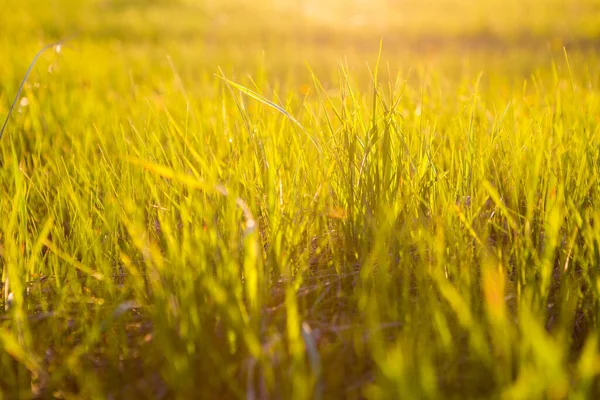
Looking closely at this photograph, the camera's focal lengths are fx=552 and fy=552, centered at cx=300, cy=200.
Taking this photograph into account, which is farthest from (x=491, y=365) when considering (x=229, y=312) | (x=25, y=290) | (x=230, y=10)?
(x=230, y=10)

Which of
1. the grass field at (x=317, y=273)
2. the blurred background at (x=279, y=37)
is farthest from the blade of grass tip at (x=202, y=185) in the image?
the blurred background at (x=279, y=37)

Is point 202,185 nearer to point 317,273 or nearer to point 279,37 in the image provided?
point 317,273

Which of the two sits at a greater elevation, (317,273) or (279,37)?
(279,37)

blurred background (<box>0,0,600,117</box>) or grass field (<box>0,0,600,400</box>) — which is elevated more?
blurred background (<box>0,0,600,117</box>)

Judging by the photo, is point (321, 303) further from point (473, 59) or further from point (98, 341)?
point (473, 59)

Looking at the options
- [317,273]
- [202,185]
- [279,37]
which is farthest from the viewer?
[279,37]

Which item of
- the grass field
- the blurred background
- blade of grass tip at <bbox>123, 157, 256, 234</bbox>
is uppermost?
the blurred background

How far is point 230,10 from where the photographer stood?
35.7 feet

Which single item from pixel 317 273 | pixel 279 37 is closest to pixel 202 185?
pixel 317 273

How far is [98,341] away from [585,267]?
93 centimetres

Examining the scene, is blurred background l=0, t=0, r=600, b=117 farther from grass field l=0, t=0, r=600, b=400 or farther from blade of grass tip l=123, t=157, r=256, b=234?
blade of grass tip l=123, t=157, r=256, b=234

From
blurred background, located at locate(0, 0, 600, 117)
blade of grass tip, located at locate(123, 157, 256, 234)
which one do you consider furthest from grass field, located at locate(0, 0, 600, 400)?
blurred background, located at locate(0, 0, 600, 117)

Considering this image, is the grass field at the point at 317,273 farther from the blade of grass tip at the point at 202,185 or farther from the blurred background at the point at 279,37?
the blurred background at the point at 279,37

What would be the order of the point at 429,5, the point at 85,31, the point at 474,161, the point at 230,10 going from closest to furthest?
the point at 474,161 < the point at 85,31 < the point at 230,10 < the point at 429,5
